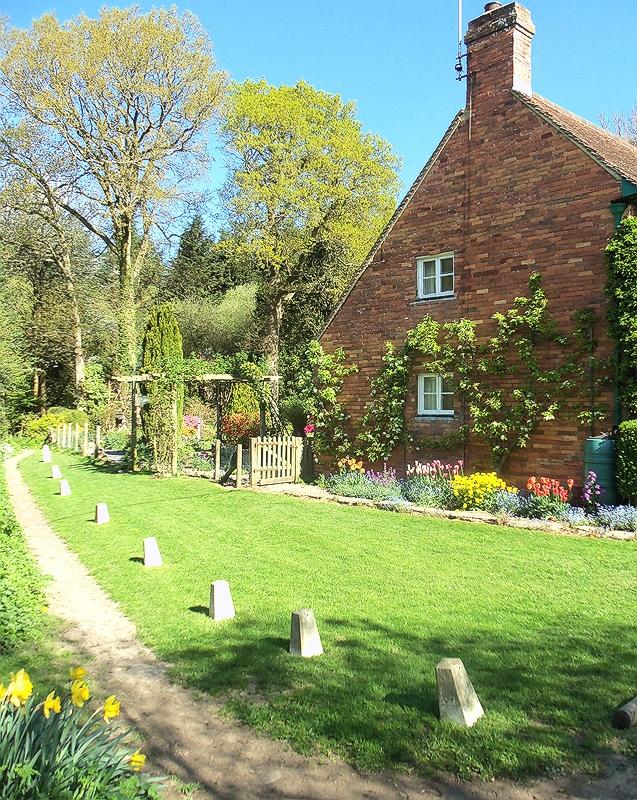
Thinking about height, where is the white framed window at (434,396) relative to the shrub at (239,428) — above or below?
above

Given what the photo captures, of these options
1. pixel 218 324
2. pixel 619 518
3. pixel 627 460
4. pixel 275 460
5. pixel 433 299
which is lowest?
pixel 619 518

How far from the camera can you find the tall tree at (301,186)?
28578mm

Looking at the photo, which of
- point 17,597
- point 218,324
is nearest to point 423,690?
point 17,597

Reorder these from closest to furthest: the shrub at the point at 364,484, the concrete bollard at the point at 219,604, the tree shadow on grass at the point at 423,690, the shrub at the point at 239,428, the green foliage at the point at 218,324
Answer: the tree shadow on grass at the point at 423,690 → the concrete bollard at the point at 219,604 → the shrub at the point at 364,484 → the shrub at the point at 239,428 → the green foliage at the point at 218,324

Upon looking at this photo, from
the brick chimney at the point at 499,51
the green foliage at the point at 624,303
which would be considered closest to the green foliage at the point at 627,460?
the green foliage at the point at 624,303

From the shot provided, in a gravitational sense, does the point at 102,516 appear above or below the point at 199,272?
below

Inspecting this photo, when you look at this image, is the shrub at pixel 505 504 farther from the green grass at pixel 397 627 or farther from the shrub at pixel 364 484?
the shrub at pixel 364 484

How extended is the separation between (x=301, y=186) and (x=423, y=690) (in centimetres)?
2706

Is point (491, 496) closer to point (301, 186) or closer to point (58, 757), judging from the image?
point (58, 757)

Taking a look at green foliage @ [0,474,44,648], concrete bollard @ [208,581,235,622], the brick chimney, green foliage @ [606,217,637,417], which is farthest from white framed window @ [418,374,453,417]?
green foliage @ [0,474,44,648]

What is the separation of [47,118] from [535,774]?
31843 mm

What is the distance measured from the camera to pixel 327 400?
53.6ft

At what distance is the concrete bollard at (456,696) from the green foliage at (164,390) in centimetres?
1458

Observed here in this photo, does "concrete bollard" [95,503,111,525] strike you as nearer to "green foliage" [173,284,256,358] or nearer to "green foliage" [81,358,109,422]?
"green foliage" [81,358,109,422]
